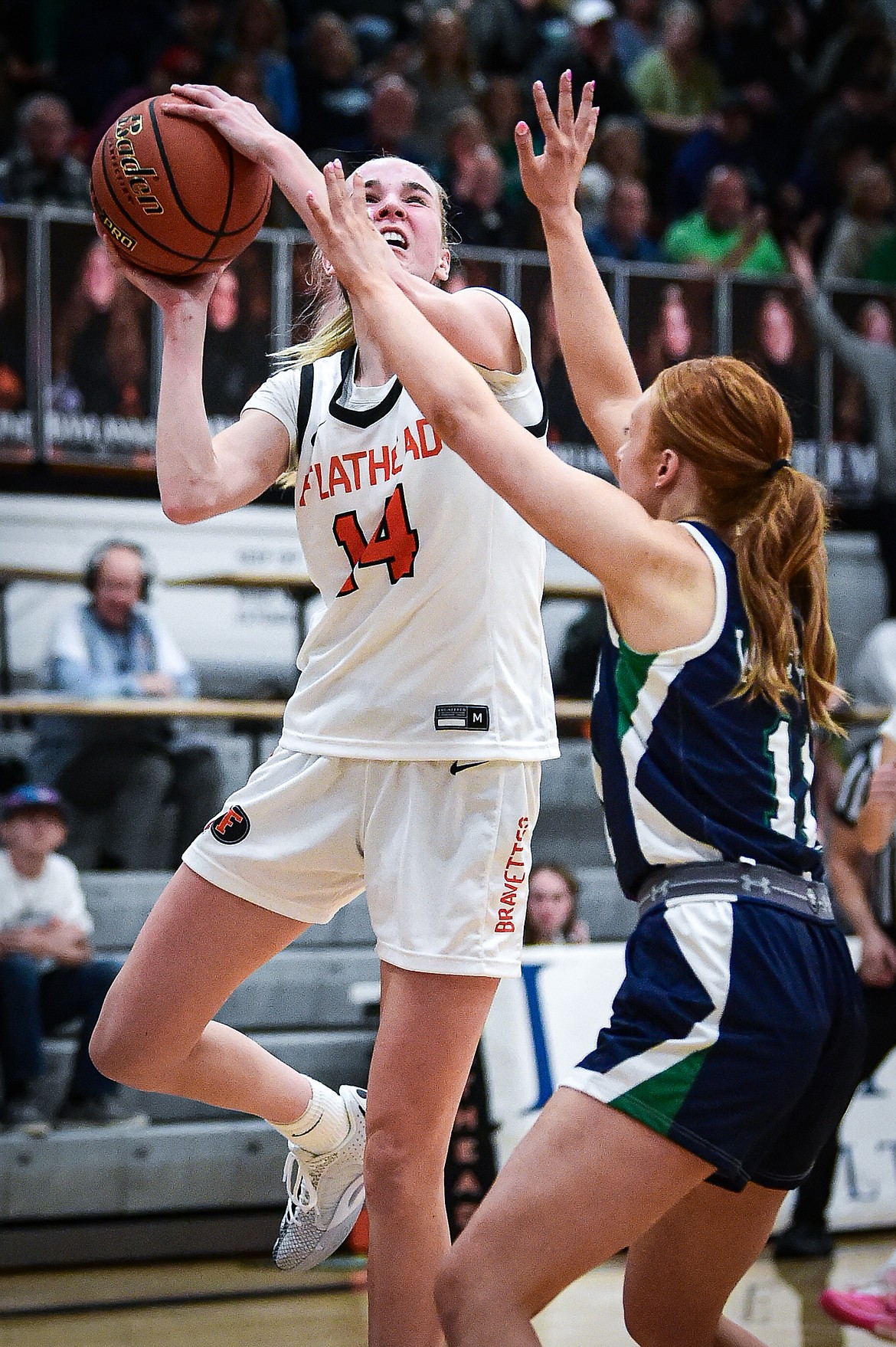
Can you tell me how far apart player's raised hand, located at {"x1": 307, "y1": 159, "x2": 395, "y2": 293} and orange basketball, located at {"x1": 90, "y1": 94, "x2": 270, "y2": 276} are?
0.51m

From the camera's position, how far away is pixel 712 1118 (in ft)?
6.58

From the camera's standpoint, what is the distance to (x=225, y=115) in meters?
2.66

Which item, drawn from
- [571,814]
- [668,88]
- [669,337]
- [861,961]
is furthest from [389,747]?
[668,88]

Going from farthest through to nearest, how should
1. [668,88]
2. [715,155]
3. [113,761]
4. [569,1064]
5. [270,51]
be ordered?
[668,88] < [715,155] < [270,51] < [113,761] < [569,1064]

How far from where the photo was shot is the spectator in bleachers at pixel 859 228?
8.77m

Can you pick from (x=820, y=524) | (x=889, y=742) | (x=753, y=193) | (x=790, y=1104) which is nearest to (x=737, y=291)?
(x=753, y=193)

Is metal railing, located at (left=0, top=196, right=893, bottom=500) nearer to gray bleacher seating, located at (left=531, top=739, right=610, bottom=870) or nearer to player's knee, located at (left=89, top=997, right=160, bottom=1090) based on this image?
gray bleacher seating, located at (left=531, top=739, right=610, bottom=870)

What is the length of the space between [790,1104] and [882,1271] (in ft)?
8.37

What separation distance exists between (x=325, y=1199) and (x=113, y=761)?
10.9 feet

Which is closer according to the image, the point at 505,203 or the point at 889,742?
the point at 889,742

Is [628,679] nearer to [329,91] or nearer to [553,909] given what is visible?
[553,909]

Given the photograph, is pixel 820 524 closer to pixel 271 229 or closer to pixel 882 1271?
pixel 882 1271

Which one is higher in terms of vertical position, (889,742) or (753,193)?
(753,193)

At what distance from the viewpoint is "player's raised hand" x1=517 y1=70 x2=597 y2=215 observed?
9.21ft
